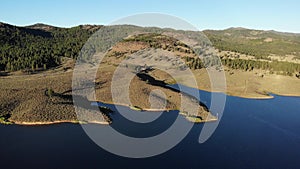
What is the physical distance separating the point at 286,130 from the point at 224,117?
1592 cm

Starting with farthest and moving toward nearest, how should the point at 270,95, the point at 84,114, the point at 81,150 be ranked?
the point at 270,95, the point at 84,114, the point at 81,150

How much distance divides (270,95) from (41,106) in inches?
3457

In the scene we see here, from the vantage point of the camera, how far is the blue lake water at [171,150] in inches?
1923

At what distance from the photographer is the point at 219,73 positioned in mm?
144875

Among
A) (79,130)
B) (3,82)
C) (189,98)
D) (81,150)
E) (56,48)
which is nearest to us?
(81,150)

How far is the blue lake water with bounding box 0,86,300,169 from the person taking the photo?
160 ft

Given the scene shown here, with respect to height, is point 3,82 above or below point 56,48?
below

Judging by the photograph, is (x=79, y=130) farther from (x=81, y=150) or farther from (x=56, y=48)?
(x=56, y=48)

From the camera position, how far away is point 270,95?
4461 inches

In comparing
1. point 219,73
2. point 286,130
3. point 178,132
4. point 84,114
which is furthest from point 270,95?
point 84,114

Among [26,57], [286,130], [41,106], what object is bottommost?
[286,130]

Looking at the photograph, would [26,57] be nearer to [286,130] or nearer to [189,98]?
[189,98]

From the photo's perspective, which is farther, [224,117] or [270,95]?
[270,95]

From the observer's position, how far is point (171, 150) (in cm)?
5459
